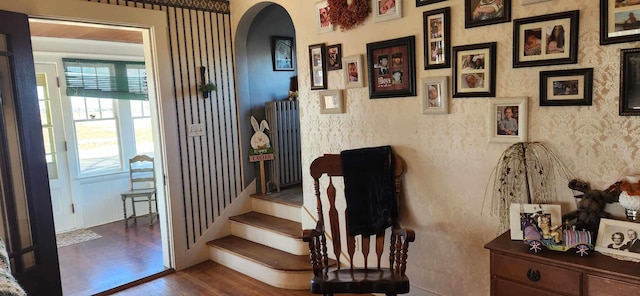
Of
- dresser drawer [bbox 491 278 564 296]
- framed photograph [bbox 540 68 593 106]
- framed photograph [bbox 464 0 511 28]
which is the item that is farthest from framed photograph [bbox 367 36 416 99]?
dresser drawer [bbox 491 278 564 296]

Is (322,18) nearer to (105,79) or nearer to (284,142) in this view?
(284,142)

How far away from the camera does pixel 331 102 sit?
3113 millimetres

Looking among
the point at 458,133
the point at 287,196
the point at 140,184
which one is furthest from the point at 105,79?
the point at 458,133

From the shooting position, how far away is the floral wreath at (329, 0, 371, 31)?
2.81 m

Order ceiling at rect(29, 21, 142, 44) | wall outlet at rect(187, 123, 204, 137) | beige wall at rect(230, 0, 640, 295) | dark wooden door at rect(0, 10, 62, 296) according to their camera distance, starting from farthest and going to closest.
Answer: ceiling at rect(29, 21, 142, 44), wall outlet at rect(187, 123, 204, 137), dark wooden door at rect(0, 10, 62, 296), beige wall at rect(230, 0, 640, 295)

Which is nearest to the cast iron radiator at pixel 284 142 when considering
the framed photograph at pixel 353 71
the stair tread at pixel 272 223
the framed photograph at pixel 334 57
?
the stair tread at pixel 272 223

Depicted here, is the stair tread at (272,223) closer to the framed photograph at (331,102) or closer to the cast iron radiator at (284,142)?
the cast iron radiator at (284,142)

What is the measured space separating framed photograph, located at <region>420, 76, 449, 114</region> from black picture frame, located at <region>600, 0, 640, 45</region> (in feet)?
2.63

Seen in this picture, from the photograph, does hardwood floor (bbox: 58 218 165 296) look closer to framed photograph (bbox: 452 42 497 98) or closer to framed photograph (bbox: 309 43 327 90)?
framed photograph (bbox: 309 43 327 90)

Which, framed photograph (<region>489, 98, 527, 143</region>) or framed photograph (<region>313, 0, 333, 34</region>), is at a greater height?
framed photograph (<region>313, 0, 333, 34</region>)

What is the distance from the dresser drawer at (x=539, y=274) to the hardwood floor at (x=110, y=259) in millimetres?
2895

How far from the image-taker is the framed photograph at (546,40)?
199cm

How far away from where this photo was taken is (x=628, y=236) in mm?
1755

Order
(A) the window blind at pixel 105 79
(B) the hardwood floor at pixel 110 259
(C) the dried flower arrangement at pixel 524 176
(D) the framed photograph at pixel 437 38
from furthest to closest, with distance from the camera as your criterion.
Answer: (A) the window blind at pixel 105 79 < (B) the hardwood floor at pixel 110 259 < (D) the framed photograph at pixel 437 38 < (C) the dried flower arrangement at pixel 524 176
